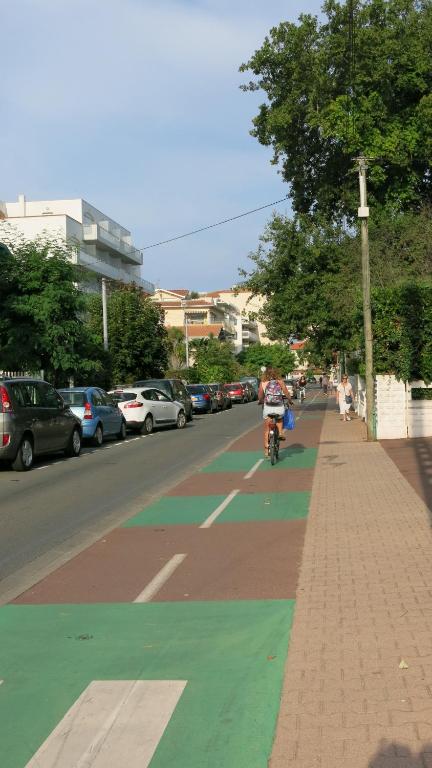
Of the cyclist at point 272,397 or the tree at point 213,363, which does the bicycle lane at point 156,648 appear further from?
the tree at point 213,363

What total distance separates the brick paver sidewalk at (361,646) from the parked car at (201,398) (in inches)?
1180

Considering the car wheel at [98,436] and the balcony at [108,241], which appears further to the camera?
the balcony at [108,241]

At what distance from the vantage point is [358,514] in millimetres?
10148

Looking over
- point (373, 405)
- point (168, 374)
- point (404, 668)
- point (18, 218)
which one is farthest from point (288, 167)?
point (18, 218)

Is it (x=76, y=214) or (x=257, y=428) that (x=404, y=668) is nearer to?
(x=257, y=428)

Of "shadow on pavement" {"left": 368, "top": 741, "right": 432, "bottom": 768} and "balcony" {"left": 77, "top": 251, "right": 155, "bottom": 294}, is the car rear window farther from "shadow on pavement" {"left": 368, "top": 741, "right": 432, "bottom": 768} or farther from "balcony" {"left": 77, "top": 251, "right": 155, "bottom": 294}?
"balcony" {"left": 77, "top": 251, "right": 155, "bottom": 294}

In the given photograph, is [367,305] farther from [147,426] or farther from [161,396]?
[161,396]

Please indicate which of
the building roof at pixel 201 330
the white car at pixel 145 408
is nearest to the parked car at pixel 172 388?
the white car at pixel 145 408

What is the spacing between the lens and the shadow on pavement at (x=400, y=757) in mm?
3709

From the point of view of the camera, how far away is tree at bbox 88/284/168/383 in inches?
1672

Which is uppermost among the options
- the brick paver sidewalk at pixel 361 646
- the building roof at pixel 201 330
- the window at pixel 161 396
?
the building roof at pixel 201 330

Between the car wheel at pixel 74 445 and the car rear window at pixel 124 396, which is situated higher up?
the car rear window at pixel 124 396

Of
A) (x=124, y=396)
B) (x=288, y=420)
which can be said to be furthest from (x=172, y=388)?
(x=288, y=420)

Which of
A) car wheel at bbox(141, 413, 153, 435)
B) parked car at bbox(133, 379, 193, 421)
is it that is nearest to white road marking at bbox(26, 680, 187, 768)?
car wheel at bbox(141, 413, 153, 435)
